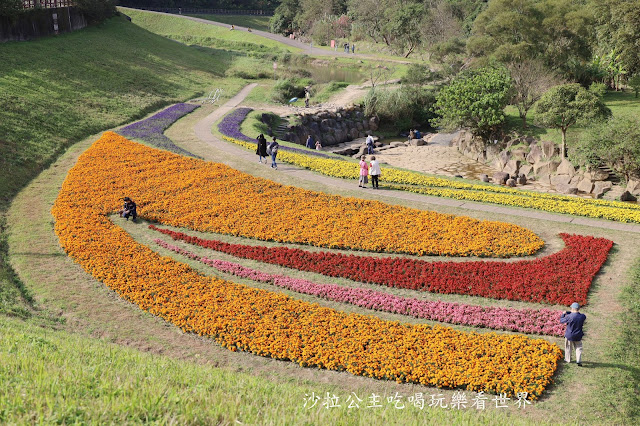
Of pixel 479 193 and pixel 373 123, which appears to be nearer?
pixel 479 193

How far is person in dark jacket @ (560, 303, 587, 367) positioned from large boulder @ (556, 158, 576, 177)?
2796cm

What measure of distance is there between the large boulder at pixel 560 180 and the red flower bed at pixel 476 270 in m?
17.7

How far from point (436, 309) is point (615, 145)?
84.7 feet

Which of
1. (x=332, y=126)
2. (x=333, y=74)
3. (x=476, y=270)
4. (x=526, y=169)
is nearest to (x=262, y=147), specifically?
(x=476, y=270)

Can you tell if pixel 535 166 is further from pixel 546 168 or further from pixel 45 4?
pixel 45 4

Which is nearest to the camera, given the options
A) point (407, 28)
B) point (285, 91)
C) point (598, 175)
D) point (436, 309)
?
point (436, 309)

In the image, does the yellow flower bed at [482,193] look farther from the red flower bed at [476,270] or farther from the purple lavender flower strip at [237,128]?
the red flower bed at [476,270]

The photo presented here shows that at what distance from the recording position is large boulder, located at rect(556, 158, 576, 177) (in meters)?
41.3

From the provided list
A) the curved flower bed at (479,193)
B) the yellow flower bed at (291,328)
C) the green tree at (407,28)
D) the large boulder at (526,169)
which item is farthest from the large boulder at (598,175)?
the green tree at (407,28)

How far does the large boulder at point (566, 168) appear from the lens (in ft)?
135

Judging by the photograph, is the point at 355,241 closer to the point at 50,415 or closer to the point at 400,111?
the point at 50,415

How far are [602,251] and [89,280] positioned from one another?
20.6 m

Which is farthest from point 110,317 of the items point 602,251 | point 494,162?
point 494,162

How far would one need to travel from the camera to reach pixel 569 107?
4275 centimetres
